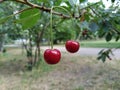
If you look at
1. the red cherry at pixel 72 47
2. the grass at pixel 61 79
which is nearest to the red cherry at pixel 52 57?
the red cherry at pixel 72 47

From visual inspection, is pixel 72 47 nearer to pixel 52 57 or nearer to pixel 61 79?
pixel 52 57

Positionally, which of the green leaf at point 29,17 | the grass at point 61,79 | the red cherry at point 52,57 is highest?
the green leaf at point 29,17

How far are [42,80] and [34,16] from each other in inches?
268

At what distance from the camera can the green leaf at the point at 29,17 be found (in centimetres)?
79

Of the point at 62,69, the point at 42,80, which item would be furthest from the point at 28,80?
the point at 62,69

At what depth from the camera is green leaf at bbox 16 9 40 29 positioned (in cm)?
79

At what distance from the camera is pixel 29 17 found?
0.79 m

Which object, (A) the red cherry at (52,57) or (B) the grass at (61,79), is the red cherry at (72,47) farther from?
(B) the grass at (61,79)

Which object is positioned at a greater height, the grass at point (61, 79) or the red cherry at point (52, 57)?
the red cherry at point (52, 57)

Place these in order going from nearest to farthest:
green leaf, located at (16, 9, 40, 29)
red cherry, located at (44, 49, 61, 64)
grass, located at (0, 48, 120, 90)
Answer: red cherry, located at (44, 49, 61, 64) → green leaf, located at (16, 9, 40, 29) → grass, located at (0, 48, 120, 90)

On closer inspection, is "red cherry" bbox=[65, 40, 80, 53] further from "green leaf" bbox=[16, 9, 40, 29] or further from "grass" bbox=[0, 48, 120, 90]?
"grass" bbox=[0, 48, 120, 90]

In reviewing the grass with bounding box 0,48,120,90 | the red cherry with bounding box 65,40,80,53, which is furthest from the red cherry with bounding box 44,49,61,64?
the grass with bounding box 0,48,120,90

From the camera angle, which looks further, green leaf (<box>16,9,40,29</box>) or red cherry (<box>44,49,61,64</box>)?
green leaf (<box>16,9,40,29</box>)

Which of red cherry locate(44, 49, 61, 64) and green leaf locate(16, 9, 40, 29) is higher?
green leaf locate(16, 9, 40, 29)
